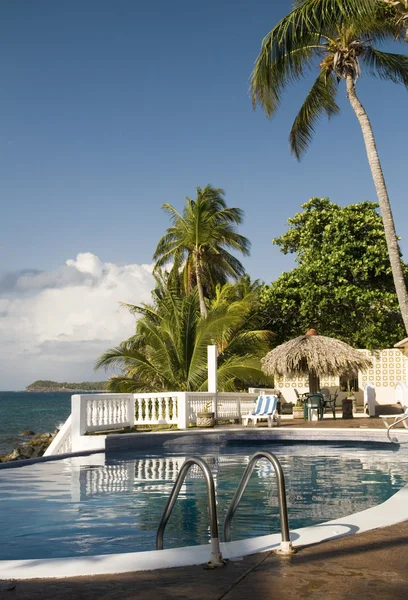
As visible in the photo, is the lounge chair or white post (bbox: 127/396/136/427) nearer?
white post (bbox: 127/396/136/427)

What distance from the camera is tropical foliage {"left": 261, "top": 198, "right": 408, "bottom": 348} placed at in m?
29.0

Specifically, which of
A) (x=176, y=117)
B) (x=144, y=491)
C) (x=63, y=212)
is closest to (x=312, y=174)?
(x=176, y=117)

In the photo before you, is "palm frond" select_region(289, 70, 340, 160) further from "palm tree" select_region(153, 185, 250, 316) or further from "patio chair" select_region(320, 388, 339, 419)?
"palm tree" select_region(153, 185, 250, 316)

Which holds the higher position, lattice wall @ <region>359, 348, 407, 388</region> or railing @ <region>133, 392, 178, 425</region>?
lattice wall @ <region>359, 348, 407, 388</region>

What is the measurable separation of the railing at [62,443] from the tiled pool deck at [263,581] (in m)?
10.0

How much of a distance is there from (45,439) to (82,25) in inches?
889

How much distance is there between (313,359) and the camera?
21.1 m

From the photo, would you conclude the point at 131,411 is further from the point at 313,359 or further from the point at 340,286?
the point at 340,286

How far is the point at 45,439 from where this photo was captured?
35375 mm

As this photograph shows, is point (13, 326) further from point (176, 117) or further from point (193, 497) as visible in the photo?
point (193, 497)

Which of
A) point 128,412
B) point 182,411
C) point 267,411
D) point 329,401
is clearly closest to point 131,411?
point 128,412

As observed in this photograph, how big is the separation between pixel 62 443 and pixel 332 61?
45.1 ft

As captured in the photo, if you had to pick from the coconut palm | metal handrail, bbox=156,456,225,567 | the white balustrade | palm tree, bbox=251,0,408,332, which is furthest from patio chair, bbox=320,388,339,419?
metal handrail, bbox=156,456,225,567

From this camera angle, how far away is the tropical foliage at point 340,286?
2900cm
